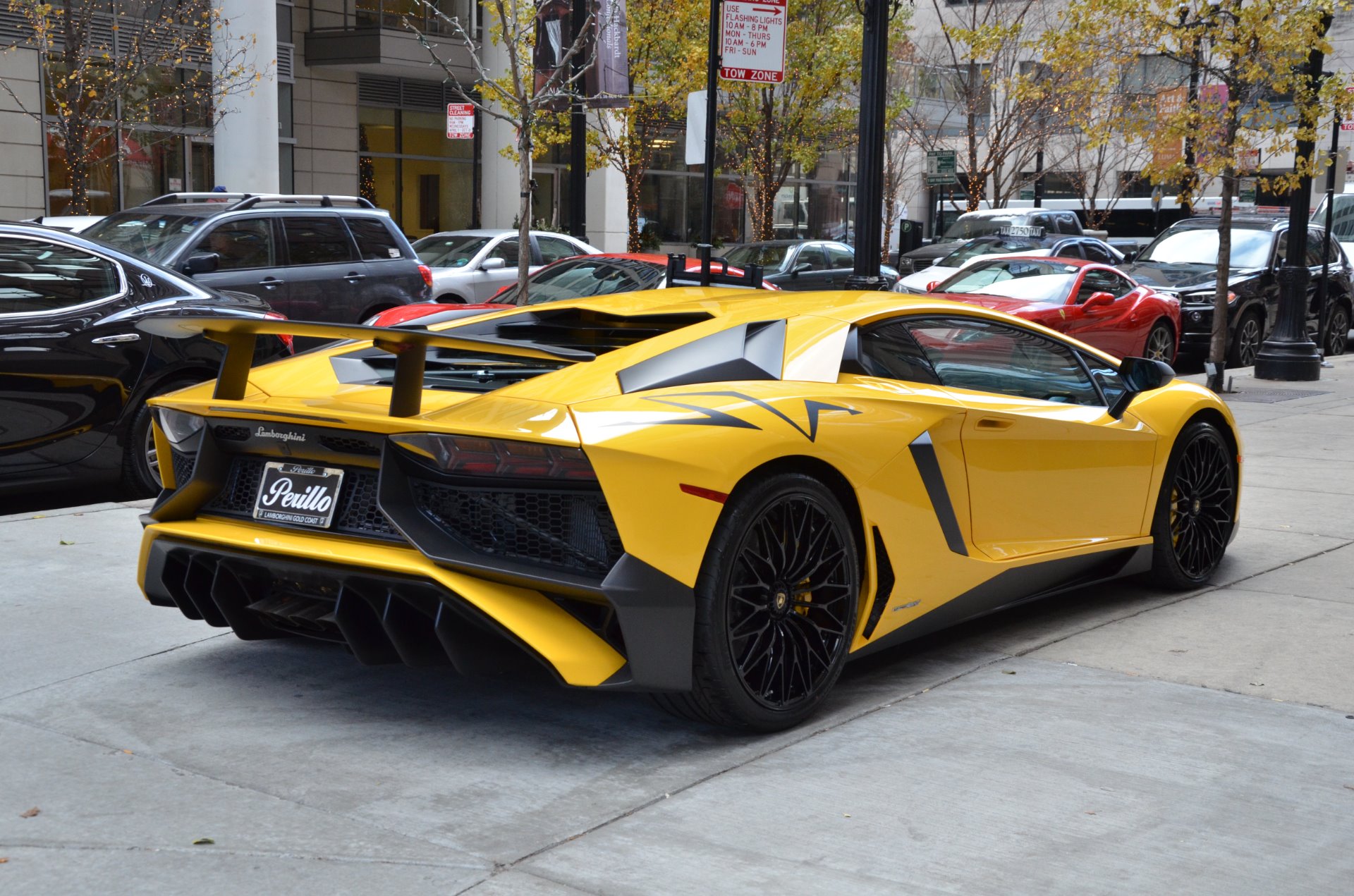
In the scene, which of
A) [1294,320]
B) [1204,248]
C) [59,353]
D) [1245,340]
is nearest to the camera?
[59,353]

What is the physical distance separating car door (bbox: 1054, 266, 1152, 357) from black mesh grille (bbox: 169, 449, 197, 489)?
11792 mm

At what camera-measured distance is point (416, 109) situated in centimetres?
3272

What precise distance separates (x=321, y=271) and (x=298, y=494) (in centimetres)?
979

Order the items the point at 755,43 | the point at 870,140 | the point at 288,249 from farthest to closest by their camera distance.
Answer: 1. the point at 288,249
2. the point at 870,140
3. the point at 755,43

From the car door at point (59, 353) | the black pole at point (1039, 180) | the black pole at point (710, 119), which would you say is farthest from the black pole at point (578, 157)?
the black pole at point (1039, 180)

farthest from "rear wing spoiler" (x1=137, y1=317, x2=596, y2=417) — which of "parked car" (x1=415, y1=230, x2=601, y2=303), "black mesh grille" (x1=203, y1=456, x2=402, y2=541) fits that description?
"parked car" (x1=415, y1=230, x2=601, y2=303)

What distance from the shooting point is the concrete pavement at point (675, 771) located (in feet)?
11.6

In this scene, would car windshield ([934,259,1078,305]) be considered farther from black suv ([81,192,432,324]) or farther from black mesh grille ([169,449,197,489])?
black mesh grille ([169,449,197,489])

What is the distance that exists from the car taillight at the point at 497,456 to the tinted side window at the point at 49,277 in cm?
476

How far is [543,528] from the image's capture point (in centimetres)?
416

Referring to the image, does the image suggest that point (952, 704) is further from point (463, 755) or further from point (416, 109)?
point (416, 109)

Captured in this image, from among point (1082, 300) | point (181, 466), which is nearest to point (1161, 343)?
point (1082, 300)

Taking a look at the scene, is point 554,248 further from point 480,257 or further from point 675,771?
point 675,771

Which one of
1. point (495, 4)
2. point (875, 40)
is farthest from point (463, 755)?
point (495, 4)
